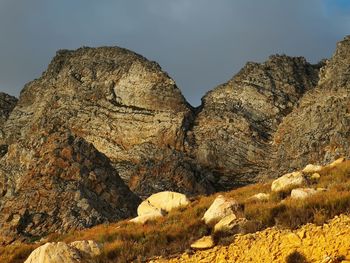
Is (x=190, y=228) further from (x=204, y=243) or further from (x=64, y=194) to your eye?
(x=64, y=194)

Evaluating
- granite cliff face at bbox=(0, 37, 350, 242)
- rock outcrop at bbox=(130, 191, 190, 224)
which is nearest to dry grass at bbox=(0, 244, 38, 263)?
rock outcrop at bbox=(130, 191, 190, 224)

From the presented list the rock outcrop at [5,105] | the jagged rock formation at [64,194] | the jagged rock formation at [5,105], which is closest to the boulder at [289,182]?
the jagged rock formation at [64,194]

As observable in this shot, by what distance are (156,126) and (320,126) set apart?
23.1 m

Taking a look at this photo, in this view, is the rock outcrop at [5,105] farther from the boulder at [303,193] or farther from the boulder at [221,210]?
the boulder at [303,193]

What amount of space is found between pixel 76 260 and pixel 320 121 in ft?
184

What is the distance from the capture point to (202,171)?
224ft

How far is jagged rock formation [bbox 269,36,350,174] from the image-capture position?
63.6 metres

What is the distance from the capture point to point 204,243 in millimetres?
16016

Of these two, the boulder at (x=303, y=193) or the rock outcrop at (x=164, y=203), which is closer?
the boulder at (x=303, y=193)

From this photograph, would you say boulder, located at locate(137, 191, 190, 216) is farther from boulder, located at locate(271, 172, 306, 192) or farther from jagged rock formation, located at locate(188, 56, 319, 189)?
jagged rock formation, located at locate(188, 56, 319, 189)

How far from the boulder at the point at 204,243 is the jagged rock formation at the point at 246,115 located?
170 ft

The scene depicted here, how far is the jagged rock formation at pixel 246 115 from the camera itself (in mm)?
→ 74200

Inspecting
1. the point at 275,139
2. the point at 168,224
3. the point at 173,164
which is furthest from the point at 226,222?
the point at 275,139

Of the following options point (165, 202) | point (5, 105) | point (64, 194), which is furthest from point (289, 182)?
point (5, 105)
